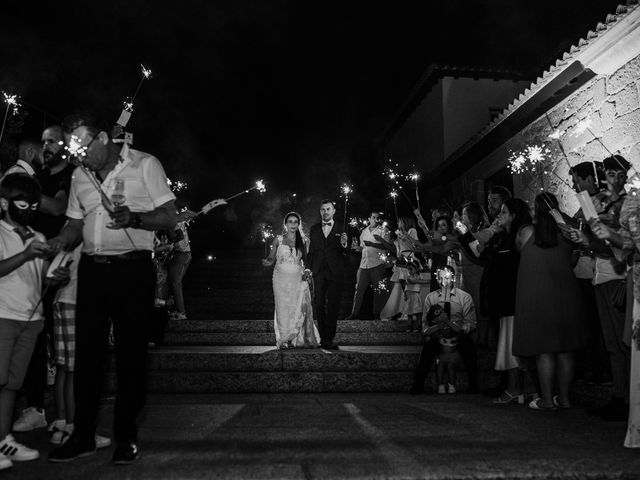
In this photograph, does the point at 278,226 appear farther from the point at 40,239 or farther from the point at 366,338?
the point at 40,239

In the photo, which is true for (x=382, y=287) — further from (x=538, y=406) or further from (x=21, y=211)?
(x=21, y=211)

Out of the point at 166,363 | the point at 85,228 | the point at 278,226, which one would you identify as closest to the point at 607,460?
the point at 85,228

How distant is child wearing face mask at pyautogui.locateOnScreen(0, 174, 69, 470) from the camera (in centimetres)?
338

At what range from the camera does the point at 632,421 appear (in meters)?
3.62

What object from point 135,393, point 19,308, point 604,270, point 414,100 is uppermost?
point 414,100

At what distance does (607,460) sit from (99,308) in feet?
10.5

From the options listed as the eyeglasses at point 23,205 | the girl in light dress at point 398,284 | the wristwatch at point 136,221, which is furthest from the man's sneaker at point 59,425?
the girl in light dress at point 398,284

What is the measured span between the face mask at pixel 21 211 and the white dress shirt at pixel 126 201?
258 millimetres

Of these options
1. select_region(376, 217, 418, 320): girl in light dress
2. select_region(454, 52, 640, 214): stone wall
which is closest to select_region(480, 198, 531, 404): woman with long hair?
select_region(454, 52, 640, 214): stone wall

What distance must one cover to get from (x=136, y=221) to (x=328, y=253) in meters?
5.16

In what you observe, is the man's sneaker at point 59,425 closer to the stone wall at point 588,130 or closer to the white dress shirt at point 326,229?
the white dress shirt at point 326,229

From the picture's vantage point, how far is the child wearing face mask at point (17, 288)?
3.38m

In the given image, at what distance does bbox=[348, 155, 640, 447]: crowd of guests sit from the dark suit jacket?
142 centimetres

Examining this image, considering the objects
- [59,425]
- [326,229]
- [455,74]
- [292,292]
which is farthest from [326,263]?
[455,74]
